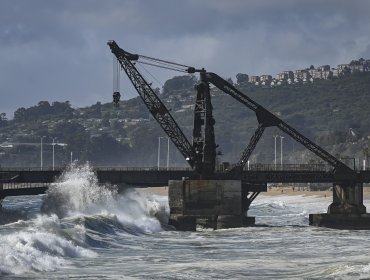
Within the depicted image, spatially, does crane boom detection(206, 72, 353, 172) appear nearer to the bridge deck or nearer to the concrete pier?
the bridge deck

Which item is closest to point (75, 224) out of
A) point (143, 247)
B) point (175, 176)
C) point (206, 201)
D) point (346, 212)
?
point (143, 247)

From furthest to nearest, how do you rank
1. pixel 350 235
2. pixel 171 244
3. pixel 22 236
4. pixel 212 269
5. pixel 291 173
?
pixel 291 173, pixel 350 235, pixel 171 244, pixel 22 236, pixel 212 269

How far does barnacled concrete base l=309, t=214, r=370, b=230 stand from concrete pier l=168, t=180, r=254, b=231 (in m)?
7.79

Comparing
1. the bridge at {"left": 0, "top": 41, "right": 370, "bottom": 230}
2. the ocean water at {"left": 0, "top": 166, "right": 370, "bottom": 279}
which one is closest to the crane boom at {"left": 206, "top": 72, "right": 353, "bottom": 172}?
the bridge at {"left": 0, "top": 41, "right": 370, "bottom": 230}

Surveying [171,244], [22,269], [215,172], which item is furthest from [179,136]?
[22,269]

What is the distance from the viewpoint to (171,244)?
282ft

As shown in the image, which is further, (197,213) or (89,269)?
(197,213)

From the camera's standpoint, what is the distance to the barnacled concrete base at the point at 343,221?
10731 cm

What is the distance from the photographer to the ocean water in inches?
2431

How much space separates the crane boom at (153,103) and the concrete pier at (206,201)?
5.33 m

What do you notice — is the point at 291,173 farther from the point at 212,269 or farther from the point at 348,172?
the point at 212,269

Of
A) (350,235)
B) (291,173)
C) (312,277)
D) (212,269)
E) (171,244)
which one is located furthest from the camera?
(291,173)

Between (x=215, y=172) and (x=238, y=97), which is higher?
(x=238, y=97)

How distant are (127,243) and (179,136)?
29201 millimetres
